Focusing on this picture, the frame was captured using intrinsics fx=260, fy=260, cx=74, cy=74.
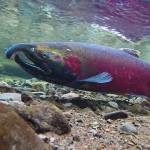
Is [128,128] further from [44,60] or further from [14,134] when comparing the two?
[14,134]

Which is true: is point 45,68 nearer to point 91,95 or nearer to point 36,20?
point 91,95

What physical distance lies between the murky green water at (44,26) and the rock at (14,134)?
14.2m

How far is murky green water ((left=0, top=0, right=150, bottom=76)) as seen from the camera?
17.0 metres

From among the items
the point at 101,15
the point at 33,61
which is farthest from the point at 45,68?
the point at 101,15

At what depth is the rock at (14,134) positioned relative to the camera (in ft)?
4.99

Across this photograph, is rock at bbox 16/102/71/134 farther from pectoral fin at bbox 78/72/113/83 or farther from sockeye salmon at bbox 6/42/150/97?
pectoral fin at bbox 78/72/113/83

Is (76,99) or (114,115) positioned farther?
(76,99)

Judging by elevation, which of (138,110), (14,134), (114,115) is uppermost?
(14,134)

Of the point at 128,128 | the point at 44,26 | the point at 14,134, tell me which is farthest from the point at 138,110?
the point at 44,26

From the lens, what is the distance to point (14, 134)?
1592mm

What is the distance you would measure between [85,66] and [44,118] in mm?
2072

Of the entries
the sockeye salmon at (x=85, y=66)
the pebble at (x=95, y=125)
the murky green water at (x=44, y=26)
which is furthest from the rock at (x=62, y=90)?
the murky green water at (x=44, y=26)

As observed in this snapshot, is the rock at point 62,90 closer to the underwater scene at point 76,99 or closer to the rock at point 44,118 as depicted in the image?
the underwater scene at point 76,99

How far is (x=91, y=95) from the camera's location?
5.40 metres
